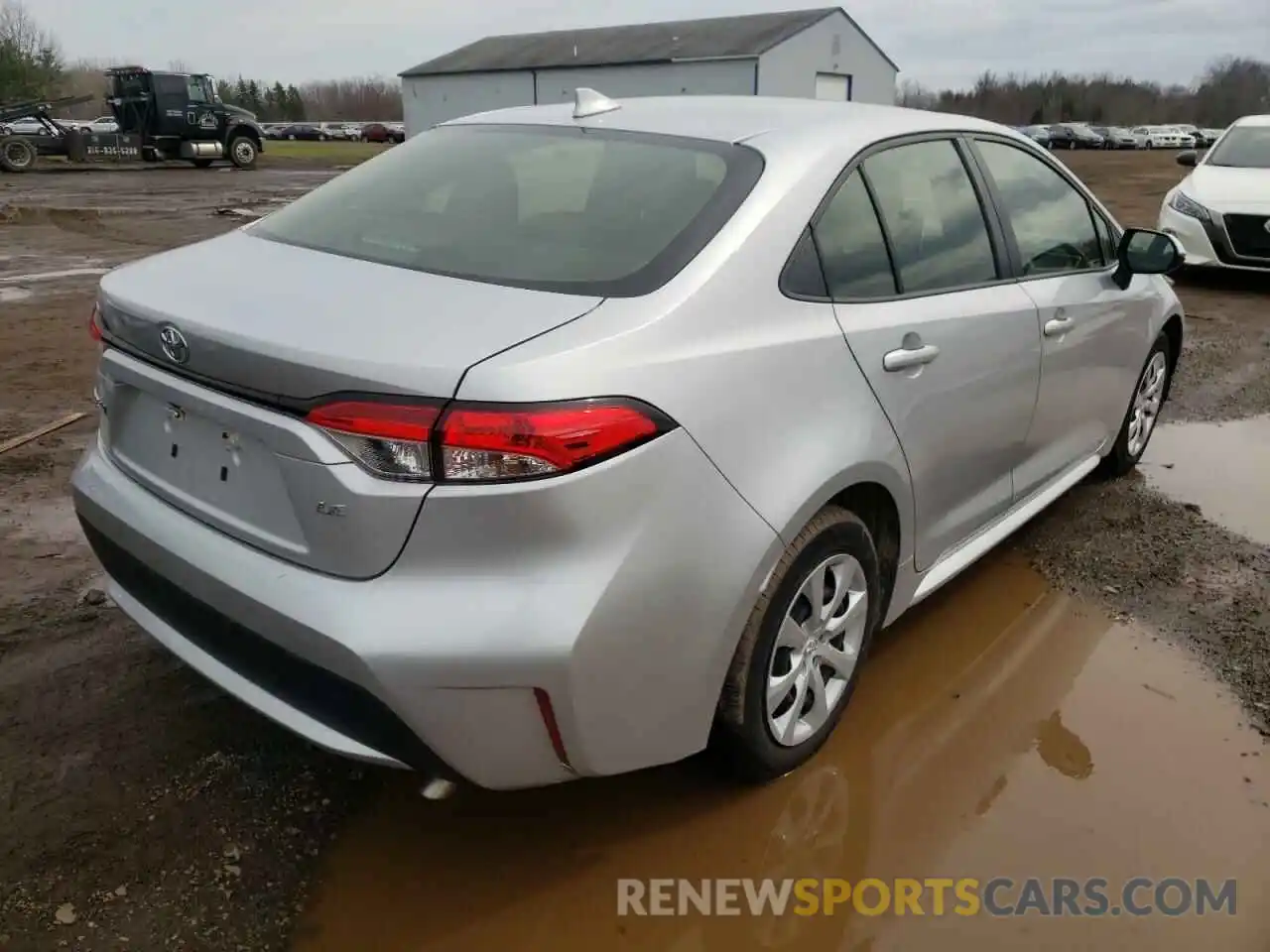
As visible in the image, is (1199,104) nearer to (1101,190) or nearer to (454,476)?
(1101,190)

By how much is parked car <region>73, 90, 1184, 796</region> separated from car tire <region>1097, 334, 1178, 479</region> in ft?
5.33

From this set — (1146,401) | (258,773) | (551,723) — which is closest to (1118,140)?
(1146,401)

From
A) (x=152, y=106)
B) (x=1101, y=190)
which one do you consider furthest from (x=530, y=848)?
(x=152, y=106)

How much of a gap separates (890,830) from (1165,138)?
65576 mm

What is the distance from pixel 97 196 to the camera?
65.1 feet

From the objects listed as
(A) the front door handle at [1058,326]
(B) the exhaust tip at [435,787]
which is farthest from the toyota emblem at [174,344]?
(A) the front door handle at [1058,326]

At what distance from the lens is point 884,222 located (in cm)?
272

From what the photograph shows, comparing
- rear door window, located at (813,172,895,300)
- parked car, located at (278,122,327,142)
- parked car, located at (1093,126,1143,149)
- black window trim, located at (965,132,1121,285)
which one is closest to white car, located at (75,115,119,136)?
black window trim, located at (965,132,1121,285)

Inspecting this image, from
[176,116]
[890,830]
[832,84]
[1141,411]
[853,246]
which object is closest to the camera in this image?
[890,830]

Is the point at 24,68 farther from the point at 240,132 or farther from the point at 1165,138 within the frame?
the point at 1165,138

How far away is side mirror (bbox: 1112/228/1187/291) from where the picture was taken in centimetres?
378

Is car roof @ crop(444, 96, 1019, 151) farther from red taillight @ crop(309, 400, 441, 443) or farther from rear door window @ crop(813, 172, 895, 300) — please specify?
red taillight @ crop(309, 400, 441, 443)

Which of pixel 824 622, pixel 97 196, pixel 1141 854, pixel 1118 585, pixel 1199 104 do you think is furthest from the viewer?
pixel 1199 104

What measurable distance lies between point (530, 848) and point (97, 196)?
21275 millimetres
